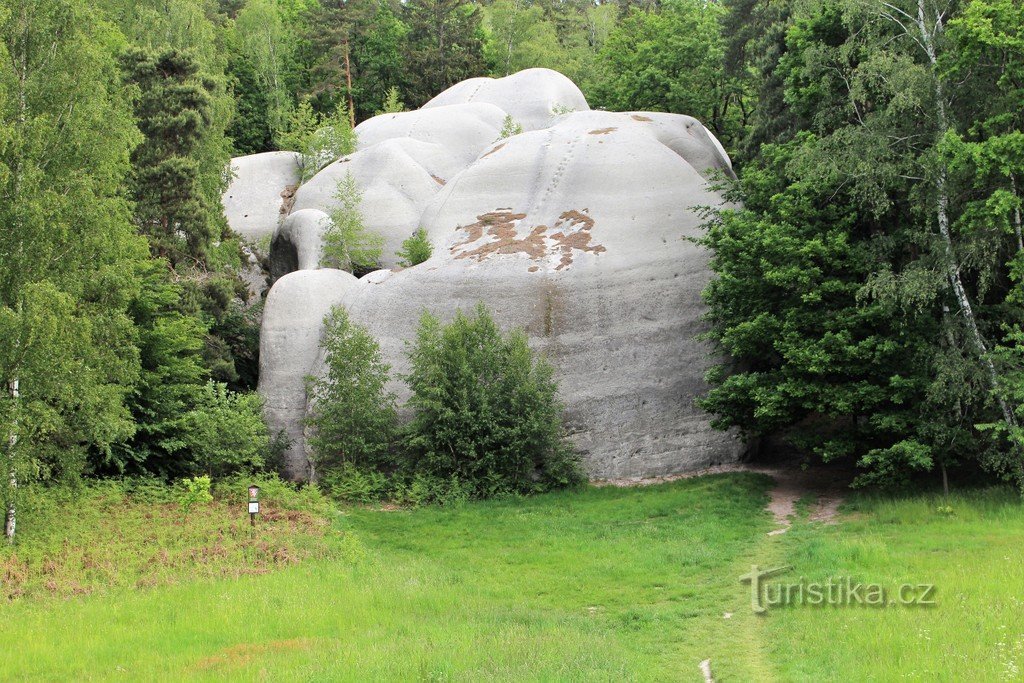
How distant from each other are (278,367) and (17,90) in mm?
11022

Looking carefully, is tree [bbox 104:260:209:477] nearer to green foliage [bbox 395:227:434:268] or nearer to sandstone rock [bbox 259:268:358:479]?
sandstone rock [bbox 259:268:358:479]

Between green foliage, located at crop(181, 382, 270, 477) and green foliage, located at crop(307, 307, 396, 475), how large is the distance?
161 cm

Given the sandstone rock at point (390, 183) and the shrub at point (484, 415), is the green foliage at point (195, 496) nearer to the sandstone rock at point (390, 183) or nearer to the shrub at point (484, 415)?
the shrub at point (484, 415)

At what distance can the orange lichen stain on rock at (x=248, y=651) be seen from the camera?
1145 cm

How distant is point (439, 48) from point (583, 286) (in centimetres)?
3512

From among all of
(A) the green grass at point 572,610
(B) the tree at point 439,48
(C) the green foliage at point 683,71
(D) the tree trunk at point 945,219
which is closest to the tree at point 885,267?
(D) the tree trunk at point 945,219

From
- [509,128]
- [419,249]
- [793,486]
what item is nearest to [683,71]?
[509,128]

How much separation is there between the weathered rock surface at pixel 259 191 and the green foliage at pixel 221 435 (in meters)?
17.9

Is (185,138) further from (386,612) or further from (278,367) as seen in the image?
(386,612)

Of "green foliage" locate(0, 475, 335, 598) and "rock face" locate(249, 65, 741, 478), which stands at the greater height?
"rock face" locate(249, 65, 741, 478)

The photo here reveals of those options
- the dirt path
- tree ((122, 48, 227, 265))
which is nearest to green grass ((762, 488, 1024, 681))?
the dirt path

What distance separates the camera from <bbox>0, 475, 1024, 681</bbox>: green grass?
1085cm

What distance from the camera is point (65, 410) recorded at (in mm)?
21391

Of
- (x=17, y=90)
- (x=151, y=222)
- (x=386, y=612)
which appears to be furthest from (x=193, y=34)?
(x=386, y=612)
